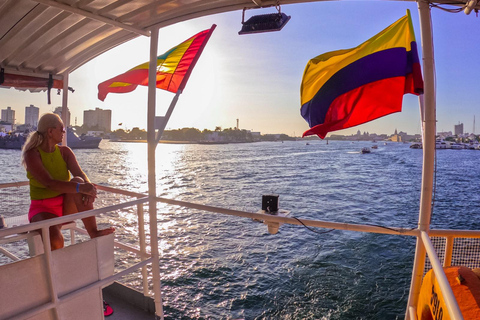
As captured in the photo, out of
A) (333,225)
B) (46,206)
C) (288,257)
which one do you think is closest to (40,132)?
(46,206)

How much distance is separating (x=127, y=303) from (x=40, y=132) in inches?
71.0

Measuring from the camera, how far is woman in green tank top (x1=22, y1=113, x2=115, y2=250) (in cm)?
234

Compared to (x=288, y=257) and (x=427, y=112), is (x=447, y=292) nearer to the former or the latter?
(x=427, y=112)

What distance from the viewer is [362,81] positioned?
8.59 feet

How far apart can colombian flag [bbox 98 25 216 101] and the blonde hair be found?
982 mm

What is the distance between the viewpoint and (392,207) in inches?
1048

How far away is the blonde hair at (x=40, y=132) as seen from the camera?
2.39 metres

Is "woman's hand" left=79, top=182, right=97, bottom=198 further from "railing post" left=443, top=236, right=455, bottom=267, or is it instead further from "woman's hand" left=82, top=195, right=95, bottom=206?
"railing post" left=443, top=236, right=455, bottom=267

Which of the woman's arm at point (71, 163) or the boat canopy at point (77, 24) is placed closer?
the boat canopy at point (77, 24)

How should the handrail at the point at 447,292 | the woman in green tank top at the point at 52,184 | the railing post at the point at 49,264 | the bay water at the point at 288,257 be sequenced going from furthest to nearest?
the bay water at the point at 288,257 → the woman in green tank top at the point at 52,184 → the railing post at the point at 49,264 → the handrail at the point at 447,292

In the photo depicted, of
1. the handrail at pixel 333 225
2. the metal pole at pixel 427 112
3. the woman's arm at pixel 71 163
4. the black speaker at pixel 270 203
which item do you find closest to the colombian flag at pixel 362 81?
the metal pole at pixel 427 112

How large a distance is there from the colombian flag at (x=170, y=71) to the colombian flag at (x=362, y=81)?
1.07 m

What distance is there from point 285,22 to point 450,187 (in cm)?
4312

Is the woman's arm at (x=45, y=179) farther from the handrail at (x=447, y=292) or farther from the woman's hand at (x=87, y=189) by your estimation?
the handrail at (x=447, y=292)
